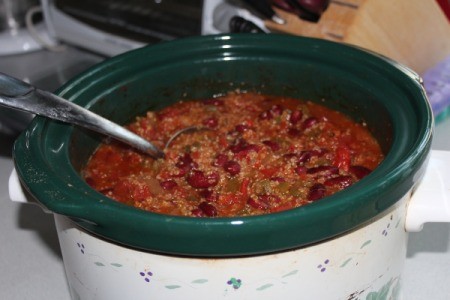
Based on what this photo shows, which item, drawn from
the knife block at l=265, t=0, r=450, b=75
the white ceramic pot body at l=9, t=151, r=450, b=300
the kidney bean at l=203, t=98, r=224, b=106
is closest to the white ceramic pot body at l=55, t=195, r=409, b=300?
the white ceramic pot body at l=9, t=151, r=450, b=300

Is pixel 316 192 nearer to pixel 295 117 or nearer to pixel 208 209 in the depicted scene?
pixel 208 209

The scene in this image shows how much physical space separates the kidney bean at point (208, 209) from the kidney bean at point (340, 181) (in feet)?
0.61

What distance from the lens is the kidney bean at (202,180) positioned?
3.60ft

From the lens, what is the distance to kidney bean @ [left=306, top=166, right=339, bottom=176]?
3.60ft

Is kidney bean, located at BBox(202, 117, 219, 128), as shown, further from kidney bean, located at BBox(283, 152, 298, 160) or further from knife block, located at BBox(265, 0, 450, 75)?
knife block, located at BBox(265, 0, 450, 75)

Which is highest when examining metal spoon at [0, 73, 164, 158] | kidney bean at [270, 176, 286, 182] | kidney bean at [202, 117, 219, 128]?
metal spoon at [0, 73, 164, 158]

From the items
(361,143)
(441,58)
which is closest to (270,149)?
(361,143)

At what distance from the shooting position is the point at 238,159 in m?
1.15

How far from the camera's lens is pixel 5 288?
135cm

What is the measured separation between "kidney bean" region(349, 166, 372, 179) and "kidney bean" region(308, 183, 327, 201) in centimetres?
8

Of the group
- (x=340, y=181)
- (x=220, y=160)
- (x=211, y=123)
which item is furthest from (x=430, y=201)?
(x=211, y=123)

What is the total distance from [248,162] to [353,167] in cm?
17

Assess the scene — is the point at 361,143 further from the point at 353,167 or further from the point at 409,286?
the point at 409,286

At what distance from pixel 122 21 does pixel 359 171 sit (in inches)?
41.9
